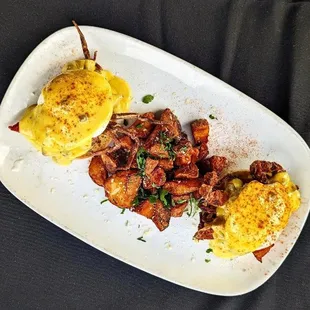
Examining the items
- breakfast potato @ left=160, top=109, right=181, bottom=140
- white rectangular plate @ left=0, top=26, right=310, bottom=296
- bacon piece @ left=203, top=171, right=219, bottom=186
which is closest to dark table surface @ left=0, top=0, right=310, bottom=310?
white rectangular plate @ left=0, top=26, right=310, bottom=296

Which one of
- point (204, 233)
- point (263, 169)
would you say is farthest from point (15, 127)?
point (263, 169)

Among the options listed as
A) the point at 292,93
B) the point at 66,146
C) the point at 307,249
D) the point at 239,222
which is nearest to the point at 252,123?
the point at 292,93

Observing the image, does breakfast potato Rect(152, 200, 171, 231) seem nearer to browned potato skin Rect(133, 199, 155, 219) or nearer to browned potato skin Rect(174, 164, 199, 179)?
browned potato skin Rect(133, 199, 155, 219)

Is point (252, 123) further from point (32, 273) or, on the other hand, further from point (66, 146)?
point (32, 273)

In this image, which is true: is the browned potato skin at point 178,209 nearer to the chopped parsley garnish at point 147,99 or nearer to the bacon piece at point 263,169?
the bacon piece at point 263,169

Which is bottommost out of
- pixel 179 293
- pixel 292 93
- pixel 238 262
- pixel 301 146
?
pixel 179 293

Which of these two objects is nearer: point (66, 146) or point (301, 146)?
point (66, 146)

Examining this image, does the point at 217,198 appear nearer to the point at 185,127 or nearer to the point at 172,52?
the point at 185,127
